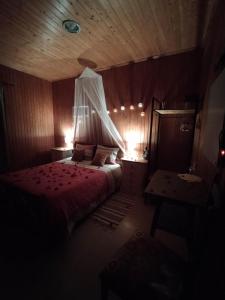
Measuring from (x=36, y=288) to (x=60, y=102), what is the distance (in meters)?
4.26

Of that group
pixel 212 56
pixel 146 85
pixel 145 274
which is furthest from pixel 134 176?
pixel 212 56

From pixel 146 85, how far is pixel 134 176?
1.99 meters

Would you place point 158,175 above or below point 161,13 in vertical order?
below

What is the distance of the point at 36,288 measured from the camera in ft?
4.57

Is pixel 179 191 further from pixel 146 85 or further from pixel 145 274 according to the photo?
pixel 146 85

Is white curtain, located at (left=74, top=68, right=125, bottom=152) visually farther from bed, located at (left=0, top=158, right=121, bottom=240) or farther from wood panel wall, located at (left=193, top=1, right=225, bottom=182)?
wood panel wall, located at (left=193, top=1, right=225, bottom=182)

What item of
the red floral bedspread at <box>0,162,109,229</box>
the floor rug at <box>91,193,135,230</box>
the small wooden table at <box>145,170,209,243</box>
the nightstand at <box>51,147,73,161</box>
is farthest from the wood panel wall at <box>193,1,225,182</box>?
the nightstand at <box>51,147,73,161</box>

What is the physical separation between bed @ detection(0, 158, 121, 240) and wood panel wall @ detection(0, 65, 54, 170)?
61.5 inches

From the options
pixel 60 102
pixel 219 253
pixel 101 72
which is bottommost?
pixel 219 253

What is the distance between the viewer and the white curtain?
3.13 m

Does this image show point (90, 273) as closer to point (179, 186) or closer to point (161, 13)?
point (179, 186)

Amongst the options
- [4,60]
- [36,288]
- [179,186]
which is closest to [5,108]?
[4,60]

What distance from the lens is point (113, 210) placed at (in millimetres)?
2625

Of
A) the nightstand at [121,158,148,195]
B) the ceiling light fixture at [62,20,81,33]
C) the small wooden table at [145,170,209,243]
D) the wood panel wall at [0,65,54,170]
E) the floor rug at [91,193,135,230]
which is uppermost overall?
the ceiling light fixture at [62,20,81,33]
